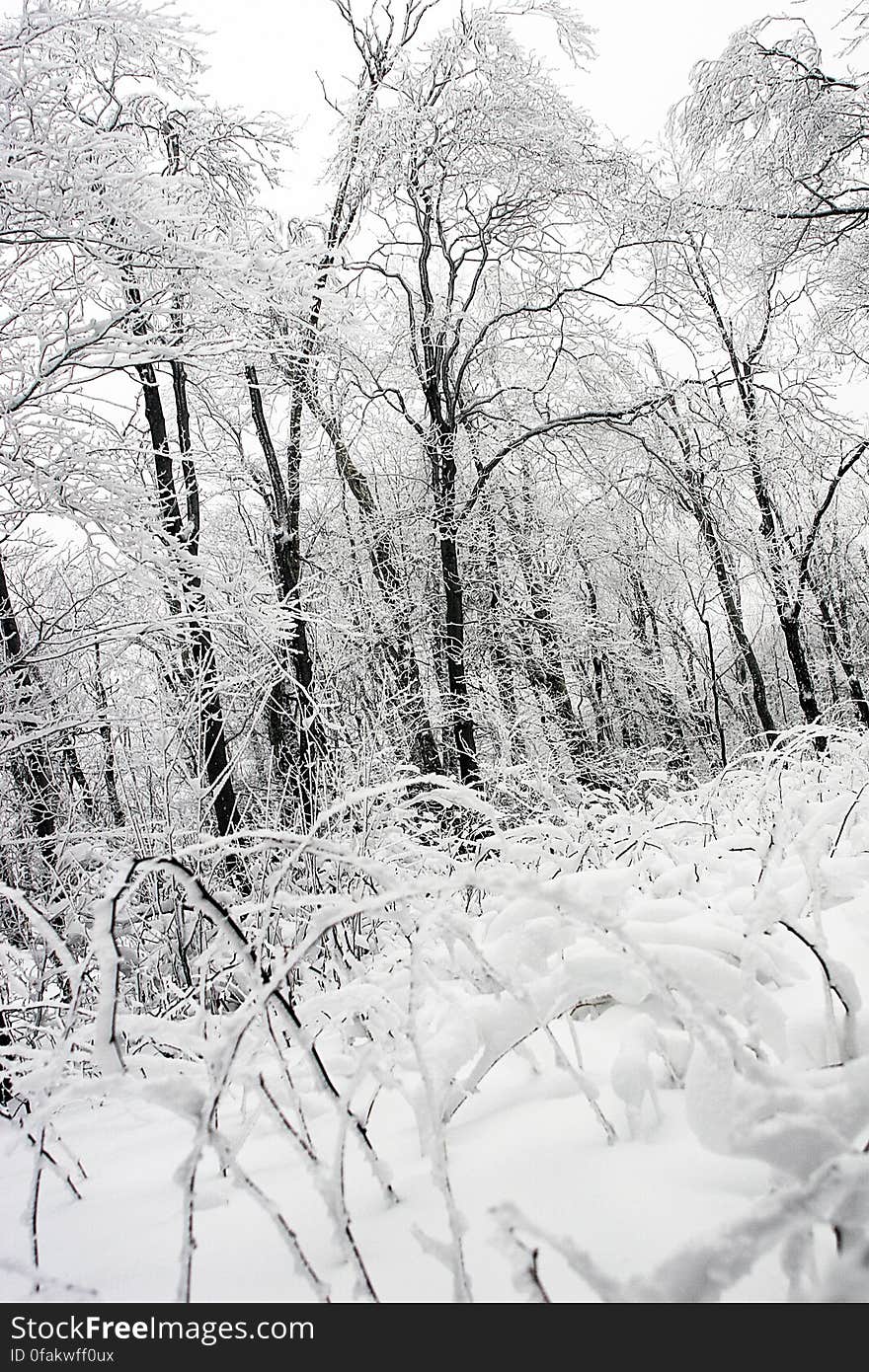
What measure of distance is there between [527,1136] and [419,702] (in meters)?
8.22

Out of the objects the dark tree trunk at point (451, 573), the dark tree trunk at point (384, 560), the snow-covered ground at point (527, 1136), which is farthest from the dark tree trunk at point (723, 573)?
the snow-covered ground at point (527, 1136)

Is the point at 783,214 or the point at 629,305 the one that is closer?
the point at 783,214

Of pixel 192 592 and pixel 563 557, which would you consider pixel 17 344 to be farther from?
pixel 563 557

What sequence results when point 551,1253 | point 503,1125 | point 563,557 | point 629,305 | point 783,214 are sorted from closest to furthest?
point 551,1253
point 503,1125
point 783,214
point 629,305
point 563,557

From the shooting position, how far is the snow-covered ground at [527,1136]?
52 centimetres

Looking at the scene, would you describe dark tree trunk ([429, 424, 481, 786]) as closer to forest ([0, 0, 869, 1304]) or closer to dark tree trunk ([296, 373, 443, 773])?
forest ([0, 0, 869, 1304])

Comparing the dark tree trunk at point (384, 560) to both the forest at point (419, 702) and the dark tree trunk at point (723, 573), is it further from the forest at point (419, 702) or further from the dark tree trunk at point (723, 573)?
the dark tree trunk at point (723, 573)

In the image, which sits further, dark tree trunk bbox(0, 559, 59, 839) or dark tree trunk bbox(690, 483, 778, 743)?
dark tree trunk bbox(690, 483, 778, 743)

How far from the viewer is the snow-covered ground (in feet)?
1.71

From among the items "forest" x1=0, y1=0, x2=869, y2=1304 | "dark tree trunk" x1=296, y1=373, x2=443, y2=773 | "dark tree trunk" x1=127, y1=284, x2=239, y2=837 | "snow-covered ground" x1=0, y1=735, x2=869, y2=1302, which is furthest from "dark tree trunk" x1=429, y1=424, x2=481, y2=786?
"snow-covered ground" x1=0, y1=735, x2=869, y2=1302
